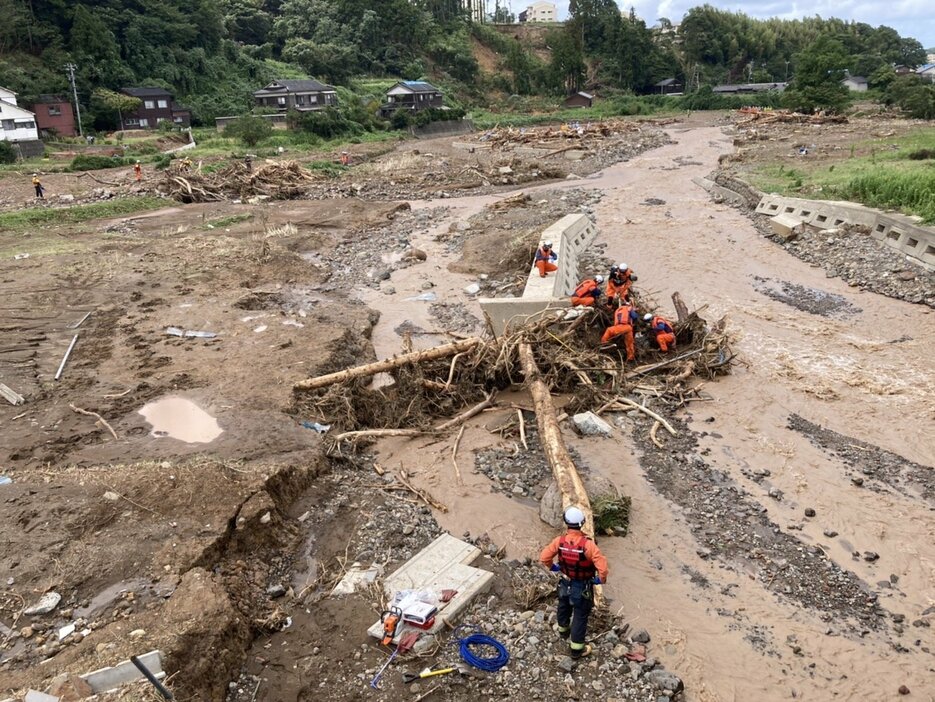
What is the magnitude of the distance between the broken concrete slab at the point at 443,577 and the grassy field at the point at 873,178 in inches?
587

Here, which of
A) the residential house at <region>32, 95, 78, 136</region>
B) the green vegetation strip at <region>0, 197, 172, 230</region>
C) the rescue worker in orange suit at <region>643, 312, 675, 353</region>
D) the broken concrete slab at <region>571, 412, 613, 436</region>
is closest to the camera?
the broken concrete slab at <region>571, 412, 613, 436</region>

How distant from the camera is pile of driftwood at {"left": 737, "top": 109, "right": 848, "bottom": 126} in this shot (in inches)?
1984

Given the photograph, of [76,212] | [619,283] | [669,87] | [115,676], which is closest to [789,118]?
[669,87]

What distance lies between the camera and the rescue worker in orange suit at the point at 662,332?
11.3 metres

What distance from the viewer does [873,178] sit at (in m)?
19.7

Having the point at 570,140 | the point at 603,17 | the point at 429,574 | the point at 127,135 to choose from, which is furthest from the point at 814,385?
the point at 603,17

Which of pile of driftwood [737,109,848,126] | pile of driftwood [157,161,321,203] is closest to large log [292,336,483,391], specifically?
pile of driftwood [157,161,321,203]

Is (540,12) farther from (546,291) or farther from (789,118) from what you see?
(546,291)

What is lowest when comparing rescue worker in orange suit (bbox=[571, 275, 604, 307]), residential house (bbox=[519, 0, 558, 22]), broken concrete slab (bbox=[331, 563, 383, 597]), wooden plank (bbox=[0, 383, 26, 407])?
broken concrete slab (bbox=[331, 563, 383, 597])

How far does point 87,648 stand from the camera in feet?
17.1

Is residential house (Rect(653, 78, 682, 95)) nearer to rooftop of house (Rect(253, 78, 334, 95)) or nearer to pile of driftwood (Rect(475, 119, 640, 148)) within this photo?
pile of driftwood (Rect(475, 119, 640, 148))

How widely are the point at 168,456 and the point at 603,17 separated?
102170mm

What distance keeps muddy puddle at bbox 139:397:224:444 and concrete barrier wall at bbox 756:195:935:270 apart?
1553 centimetres

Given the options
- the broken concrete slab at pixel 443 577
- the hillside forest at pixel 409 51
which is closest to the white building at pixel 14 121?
the hillside forest at pixel 409 51
